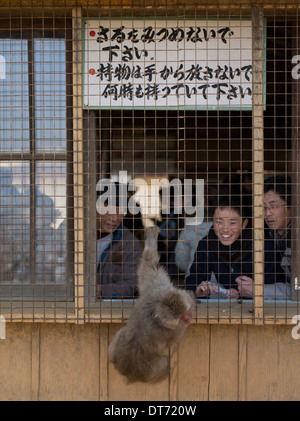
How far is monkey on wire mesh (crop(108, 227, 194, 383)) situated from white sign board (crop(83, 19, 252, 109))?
1352 millimetres

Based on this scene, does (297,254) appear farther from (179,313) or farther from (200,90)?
(200,90)

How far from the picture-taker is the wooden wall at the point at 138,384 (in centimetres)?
324

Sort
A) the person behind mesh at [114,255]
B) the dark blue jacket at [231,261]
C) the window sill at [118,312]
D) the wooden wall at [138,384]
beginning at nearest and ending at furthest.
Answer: the window sill at [118,312] → the wooden wall at [138,384] → the person behind mesh at [114,255] → the dark blue jacket at [231,261]

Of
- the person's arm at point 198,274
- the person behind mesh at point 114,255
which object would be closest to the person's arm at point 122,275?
the person behind mesh at point 114,255

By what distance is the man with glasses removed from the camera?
3381 millimetres

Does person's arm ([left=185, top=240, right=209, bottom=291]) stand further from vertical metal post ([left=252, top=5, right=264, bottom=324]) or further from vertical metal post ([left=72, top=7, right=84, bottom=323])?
vertical metal post ([left=72, top=7, right=84, bottom=323])

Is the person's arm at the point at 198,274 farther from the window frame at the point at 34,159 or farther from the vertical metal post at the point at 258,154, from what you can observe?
the window frame at the point at 34,159

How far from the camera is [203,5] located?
310 cm

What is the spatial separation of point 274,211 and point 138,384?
70.2 inches

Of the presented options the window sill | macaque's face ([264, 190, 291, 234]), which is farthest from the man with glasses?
the window sill

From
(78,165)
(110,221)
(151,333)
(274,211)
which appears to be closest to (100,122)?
(78,165)

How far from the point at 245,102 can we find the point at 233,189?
170 centimetres

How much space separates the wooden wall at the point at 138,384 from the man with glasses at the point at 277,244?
0.29m

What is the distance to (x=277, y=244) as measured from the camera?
3617 mm
